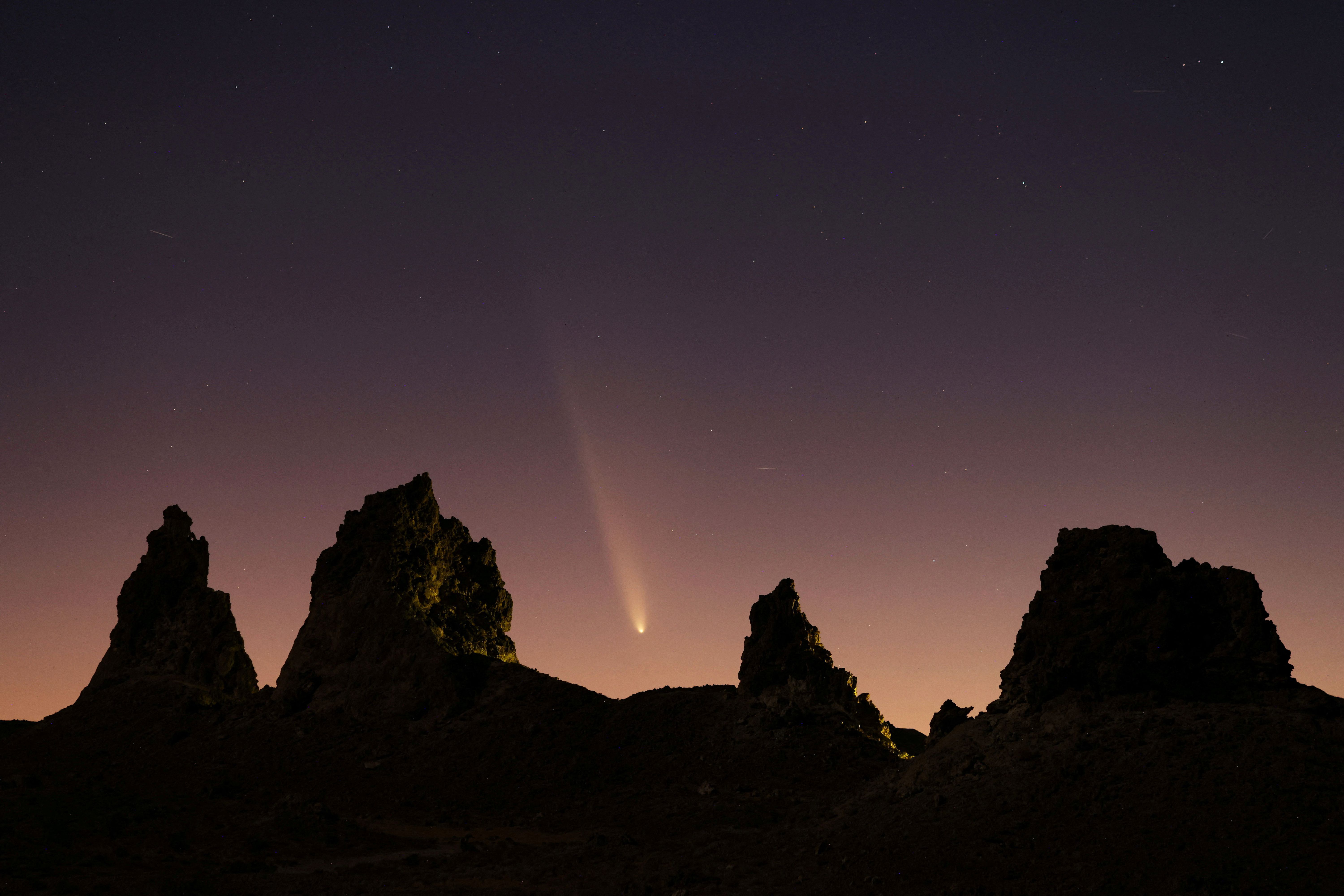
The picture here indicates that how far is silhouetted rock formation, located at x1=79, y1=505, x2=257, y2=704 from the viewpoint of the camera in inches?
2507

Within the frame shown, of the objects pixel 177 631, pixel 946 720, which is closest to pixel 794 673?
pixel 946 720

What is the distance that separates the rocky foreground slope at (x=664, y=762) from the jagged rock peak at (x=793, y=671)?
16 cm

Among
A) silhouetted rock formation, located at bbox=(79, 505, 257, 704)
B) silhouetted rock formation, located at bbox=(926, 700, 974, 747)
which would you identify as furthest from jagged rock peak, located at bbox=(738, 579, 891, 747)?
silhouetted rock formation, located at bbox=(79, 505, 257, 704)

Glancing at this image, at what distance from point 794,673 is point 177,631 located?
41.8m

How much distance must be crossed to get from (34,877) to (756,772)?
2906cm

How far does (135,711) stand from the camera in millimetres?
60281

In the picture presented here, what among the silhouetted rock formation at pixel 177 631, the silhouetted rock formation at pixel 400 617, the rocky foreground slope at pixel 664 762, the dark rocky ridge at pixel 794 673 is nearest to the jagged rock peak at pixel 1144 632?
the rocky foreground slope at pixel 664 762

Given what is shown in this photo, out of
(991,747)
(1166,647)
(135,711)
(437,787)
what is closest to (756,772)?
(437,787)

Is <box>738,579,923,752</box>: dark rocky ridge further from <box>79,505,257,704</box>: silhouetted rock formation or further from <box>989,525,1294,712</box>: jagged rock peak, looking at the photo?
<box>79,505,257,704</box>: silhouetted rock formation

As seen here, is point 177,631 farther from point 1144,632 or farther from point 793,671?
point 1144,632

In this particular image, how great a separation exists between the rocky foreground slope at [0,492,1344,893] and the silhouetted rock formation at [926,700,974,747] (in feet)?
0.79

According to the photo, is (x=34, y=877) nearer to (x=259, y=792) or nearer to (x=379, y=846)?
(x=379, y=846)

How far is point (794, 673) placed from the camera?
171 feet

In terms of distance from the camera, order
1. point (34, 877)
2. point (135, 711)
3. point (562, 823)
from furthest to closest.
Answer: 1. point (135, 711)
2. point (562, 823)
3. point (34, 877)
